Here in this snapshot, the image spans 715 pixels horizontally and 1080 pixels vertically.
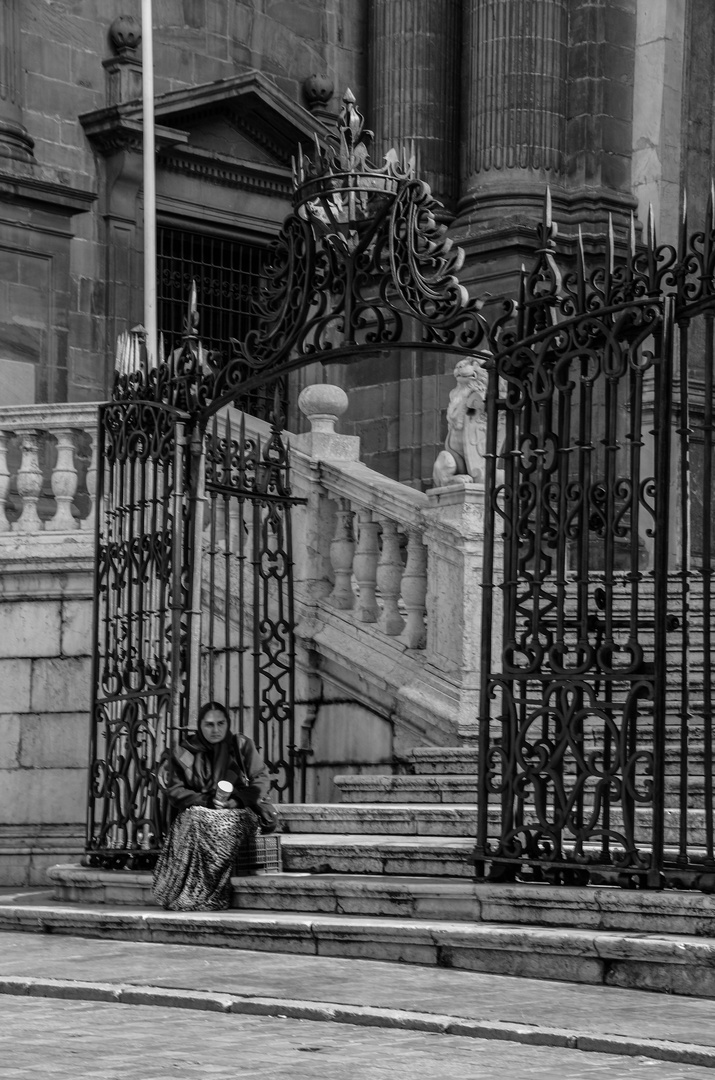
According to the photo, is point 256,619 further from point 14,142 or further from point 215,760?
point 14,142

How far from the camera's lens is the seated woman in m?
11.1

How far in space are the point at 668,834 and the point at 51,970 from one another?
3.14 meters

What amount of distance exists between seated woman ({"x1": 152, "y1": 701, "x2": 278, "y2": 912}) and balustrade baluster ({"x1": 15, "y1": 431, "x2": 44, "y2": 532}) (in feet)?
12.6

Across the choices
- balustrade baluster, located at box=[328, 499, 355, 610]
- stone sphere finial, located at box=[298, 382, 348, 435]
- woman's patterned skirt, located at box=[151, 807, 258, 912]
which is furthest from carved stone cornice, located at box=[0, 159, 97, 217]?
woman's patterned skirt, located at box=[151, 807, 258, 912]

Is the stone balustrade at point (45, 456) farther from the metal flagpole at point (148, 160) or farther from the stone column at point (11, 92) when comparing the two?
the stone column at point (11, 92)

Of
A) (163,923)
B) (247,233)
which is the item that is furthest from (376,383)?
(163,923)

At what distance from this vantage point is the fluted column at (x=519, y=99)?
21.1 meters

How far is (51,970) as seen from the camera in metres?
9.64

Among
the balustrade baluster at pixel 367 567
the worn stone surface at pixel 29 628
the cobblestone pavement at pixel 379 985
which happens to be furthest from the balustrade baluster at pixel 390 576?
the cobblestone pavement at pixel 379 985

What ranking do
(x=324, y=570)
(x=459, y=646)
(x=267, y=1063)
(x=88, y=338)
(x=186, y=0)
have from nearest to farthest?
(x=267, y=1063)
(x=459, y=646)
(x=324, y=570)
(x=88, y=338)
(x=186, y=0)

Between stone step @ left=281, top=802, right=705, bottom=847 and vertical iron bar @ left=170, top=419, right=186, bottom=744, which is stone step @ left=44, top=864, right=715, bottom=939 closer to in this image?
stone step @ left=281, top=802, right=705, bottom=847

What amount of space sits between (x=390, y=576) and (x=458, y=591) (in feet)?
2.66

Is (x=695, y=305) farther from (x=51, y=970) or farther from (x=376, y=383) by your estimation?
(x=376, y=383)

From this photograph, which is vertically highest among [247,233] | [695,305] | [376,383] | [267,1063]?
[247,233]
